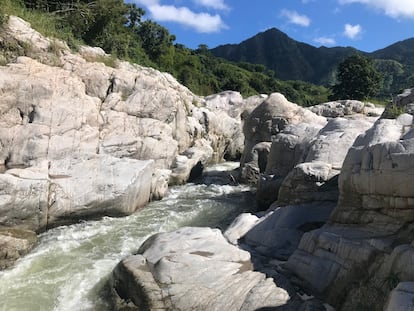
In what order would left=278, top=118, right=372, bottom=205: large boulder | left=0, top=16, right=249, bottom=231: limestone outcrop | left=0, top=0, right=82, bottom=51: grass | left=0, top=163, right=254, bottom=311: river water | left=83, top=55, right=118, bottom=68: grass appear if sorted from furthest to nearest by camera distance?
left=83, top=55, right=118, bottom=68: grass
left=0, top=0, right=82, bottom=51: grass
left=0, top=16, right=249, bottom=231: limestone outcrop
left=278, top=118, right=372, bottom=205: large boulder
left=0, top=163, right=254, bottom=311: river water

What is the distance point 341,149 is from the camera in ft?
42.7

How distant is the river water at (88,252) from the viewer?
8.54m

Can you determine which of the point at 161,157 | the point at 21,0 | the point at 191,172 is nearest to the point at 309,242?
the point at 161,157

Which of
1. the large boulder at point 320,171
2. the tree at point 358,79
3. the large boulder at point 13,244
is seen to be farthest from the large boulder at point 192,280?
the tree at point 358,79

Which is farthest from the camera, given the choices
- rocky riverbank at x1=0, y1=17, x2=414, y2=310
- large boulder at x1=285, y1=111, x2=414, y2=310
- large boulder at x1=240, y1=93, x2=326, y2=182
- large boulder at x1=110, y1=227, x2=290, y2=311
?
large boulder at x1=240, y1=93, x2=326, y2=182

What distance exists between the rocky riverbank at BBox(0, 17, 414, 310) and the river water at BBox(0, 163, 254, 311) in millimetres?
495

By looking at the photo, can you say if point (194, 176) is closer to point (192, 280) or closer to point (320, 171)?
point (320, 171)

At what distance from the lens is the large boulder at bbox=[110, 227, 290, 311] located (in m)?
7.42

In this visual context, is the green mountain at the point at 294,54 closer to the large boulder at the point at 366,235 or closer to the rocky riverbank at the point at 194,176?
the rocky riverbank at the point at 194,176

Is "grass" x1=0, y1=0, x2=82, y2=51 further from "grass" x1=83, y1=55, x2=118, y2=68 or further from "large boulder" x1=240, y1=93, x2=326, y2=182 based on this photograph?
"large boulder" x1=240, y1=93, x2=326, y2=182

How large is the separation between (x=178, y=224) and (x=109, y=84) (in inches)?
326

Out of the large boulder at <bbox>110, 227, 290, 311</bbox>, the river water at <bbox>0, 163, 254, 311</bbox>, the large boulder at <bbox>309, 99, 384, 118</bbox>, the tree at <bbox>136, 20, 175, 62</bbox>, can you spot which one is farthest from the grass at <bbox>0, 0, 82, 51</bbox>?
the tree at <bbox>136, 20, 175, 62</bbox>

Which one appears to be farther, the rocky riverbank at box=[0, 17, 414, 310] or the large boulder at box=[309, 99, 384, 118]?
the large boulder at box=[309, 99, 384, 118]

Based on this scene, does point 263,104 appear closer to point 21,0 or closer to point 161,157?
point 161,157
